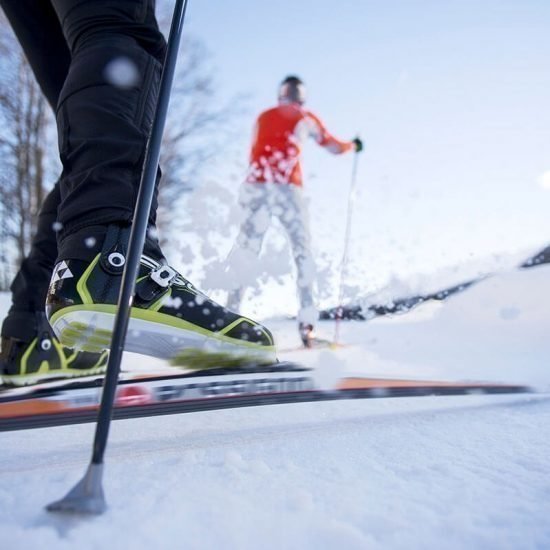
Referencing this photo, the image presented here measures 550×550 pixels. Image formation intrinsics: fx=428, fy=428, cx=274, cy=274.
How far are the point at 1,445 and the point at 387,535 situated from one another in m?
0.57

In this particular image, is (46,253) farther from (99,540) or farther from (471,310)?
(471,310)

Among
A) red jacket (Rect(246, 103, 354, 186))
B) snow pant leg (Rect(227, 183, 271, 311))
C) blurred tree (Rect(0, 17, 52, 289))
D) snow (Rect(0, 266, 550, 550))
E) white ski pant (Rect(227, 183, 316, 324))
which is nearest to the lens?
snow (Rect(0, 266, 550, 550))

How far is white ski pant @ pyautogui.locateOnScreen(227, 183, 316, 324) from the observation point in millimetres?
2826

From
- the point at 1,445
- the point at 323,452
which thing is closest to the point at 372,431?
the point at 323,452

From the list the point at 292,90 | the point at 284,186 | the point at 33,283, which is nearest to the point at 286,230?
the point at 284,186

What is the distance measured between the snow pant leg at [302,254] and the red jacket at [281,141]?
30 cm

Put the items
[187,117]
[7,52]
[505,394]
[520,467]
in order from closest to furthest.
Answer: [520,467]
[505,394]
[7,52]
[187,117]

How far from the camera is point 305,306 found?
2.91 metres

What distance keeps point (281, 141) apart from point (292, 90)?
39 centimetres

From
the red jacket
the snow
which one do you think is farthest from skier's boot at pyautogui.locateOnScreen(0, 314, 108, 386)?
the red jacket

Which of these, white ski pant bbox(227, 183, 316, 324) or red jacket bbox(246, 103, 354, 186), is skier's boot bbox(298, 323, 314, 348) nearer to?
white ski pant bbox(227, 183, 316, 324)

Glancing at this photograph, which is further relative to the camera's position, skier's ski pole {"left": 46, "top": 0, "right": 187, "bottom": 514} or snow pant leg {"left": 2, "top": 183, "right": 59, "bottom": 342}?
snow pant leg {"left": 2, "top": 183, "right": 59, "bottom": 342}

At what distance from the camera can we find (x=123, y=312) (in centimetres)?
46

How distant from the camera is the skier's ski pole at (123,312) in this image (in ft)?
1.24
